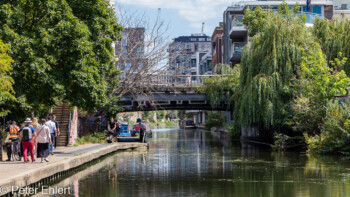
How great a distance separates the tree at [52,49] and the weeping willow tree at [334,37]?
1566cm

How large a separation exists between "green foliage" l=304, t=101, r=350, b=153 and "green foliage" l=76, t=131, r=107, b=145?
1522 centimetres

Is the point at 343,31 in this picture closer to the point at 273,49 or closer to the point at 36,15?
the point at 273,49

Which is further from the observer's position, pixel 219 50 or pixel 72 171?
pixel 219 50

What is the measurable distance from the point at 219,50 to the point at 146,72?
4315cm

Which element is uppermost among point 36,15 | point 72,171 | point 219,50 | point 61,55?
point 219,50

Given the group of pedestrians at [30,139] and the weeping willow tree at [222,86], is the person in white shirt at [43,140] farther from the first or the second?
the weeping willow tree at [222,86]

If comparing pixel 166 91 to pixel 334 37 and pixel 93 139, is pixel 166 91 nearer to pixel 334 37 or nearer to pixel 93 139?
pixel 93 139

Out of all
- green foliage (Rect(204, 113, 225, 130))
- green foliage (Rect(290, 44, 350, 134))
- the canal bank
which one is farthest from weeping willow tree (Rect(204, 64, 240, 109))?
green foliage (Rect(204, 113, 225, 130))

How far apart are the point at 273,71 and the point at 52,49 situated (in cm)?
1485

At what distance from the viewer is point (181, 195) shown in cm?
1262

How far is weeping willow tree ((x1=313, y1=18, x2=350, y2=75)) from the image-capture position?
1261 inches

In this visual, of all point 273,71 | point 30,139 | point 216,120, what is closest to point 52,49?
point 30,139

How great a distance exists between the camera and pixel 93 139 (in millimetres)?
36031

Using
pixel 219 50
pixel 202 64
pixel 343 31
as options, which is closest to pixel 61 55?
pixel 343 31
